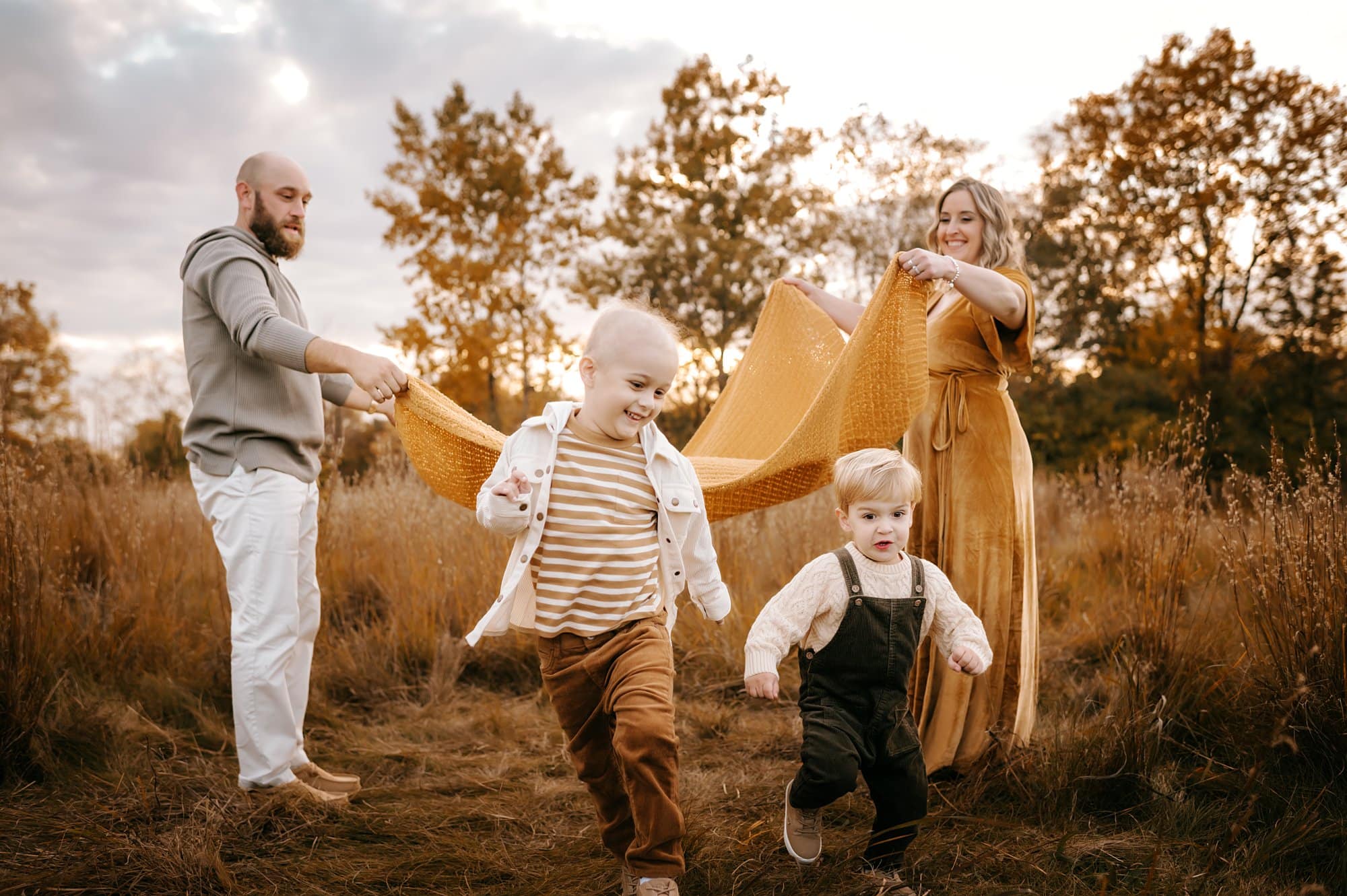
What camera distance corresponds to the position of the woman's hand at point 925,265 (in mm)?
2336

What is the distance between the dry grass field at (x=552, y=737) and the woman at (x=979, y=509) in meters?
0.18

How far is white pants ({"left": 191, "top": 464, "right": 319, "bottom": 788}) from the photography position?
2.65 meters

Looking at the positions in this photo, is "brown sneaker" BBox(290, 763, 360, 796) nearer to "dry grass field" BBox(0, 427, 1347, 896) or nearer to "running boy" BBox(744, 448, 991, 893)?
"dry grass field" BBox(0, 427, 1347, 896)

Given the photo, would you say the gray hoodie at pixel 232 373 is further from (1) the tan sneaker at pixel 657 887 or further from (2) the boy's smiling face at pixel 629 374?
(1) the tan sneaker at pixel 657 887

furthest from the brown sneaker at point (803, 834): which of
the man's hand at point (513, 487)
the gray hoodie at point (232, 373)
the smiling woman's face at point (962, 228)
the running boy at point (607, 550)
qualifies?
the gray hoodie at point (232, 373)

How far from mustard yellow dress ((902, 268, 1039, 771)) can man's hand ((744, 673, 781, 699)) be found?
103cm

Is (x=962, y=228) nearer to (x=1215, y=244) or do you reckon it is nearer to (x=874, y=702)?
(x=874, y=702)

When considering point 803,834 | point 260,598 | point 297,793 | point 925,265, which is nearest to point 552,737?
point 297,793

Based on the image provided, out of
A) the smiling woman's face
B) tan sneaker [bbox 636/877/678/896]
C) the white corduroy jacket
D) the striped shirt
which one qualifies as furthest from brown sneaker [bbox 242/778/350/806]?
the smiling woman's face

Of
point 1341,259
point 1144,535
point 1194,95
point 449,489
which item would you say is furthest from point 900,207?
point 449,489

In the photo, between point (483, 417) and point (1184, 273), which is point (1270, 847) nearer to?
point (483, 417)

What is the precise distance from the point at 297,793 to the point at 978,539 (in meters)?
2.25

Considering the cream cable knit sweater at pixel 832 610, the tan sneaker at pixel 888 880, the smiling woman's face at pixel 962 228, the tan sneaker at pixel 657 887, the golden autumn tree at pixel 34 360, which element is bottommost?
the tan sneaker at pixel 888 880

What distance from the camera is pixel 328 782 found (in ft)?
9.51
